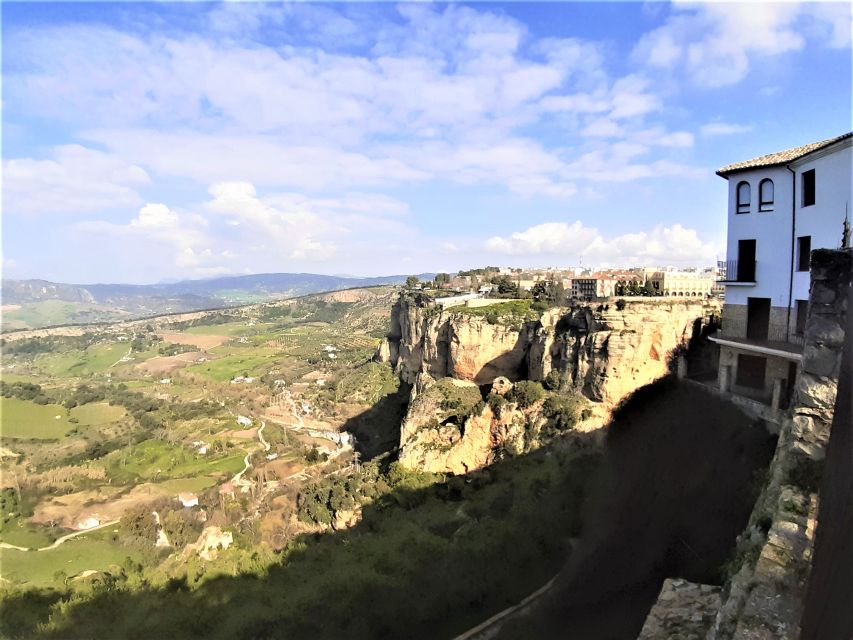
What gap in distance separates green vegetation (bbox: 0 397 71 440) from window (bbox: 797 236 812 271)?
70.1 metres

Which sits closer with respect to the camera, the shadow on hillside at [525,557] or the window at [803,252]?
the shadow on hillside at [525,557]

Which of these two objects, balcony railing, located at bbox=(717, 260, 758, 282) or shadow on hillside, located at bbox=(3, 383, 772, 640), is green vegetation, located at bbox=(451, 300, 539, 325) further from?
balcony railing, located at bbox=(717, 260, 758, 282)

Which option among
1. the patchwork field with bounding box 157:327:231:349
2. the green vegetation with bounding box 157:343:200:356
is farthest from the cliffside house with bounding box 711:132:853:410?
the patchwork field with bounding box 157:327:231:349

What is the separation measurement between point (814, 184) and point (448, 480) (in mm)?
16665

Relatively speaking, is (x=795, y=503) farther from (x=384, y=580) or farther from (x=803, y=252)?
(x=384, y=580)

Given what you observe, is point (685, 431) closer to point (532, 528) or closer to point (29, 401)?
point (532, 528)

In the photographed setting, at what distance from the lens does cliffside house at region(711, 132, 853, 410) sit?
13.4m

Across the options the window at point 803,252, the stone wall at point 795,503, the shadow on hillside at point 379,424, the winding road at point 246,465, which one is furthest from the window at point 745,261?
the winding road at point 246,465

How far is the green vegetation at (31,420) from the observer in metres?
59.0

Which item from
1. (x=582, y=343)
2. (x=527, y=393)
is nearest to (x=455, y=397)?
(x=527, y=393)

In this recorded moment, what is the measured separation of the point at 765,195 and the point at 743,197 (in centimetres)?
A: 73

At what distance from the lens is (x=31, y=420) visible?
6412cm

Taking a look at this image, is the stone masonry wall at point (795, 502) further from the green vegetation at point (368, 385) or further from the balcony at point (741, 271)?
the green vegetation at point (368, 385)

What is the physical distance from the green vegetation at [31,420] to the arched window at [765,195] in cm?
6958
